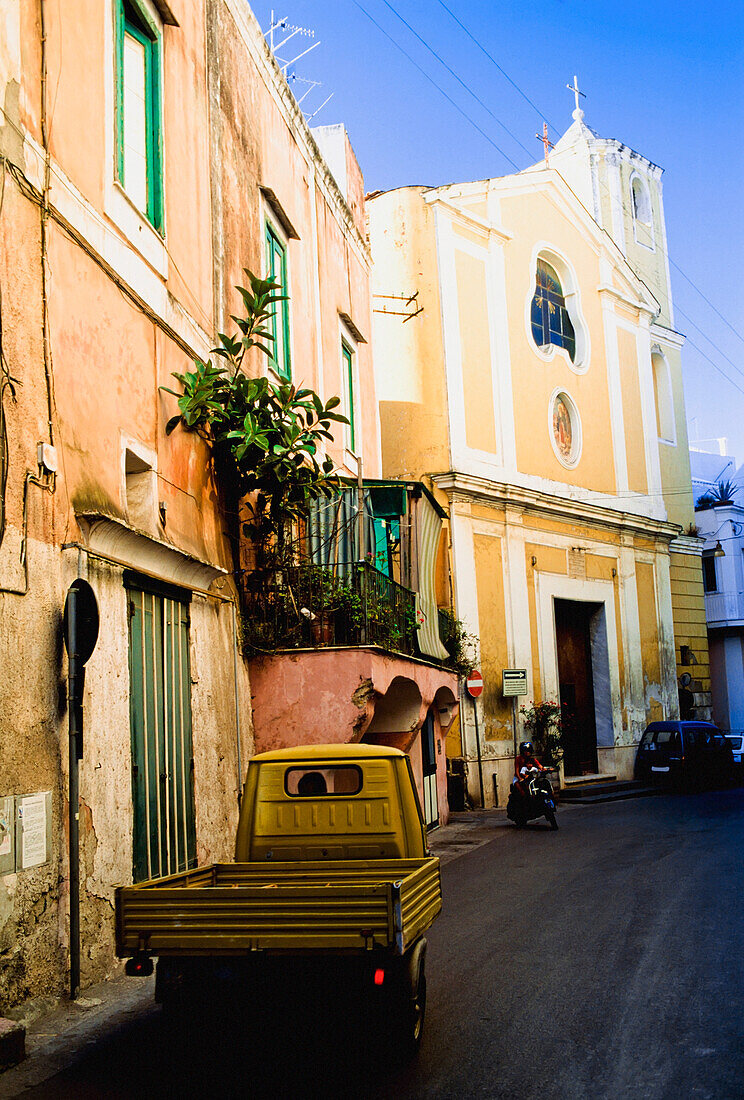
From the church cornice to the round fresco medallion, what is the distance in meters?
1.45

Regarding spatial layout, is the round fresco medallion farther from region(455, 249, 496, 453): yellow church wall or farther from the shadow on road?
the shadow on road

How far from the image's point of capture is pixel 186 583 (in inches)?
412

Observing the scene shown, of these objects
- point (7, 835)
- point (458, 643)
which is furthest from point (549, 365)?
point (7, 835)

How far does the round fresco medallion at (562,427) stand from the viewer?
29.6 m

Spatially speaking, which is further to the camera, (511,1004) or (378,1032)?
(511,1004)

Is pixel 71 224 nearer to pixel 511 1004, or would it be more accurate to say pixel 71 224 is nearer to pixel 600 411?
pixel 511 1004

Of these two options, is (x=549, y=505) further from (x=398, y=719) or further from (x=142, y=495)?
(x=142, y=495)

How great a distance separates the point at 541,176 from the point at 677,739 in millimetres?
15523

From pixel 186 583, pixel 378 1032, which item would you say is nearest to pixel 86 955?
pixel 378 1032

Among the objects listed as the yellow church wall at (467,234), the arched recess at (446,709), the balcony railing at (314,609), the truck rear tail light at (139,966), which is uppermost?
the yellow church wall at (467,234)

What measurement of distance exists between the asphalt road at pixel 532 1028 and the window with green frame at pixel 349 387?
9.30 meters

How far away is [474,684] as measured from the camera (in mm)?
23484

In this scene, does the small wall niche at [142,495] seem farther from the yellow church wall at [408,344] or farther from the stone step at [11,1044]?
the yellow church wall at [408,344]

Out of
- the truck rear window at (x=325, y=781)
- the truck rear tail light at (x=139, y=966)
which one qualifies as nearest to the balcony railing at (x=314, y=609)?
the truck rear window at (x=325, y=781)
